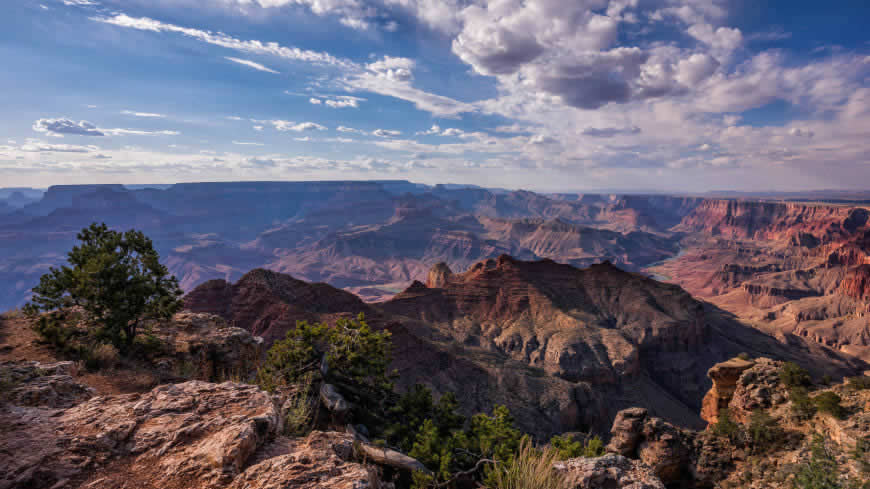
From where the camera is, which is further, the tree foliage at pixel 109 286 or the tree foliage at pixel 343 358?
the tree foliage at pixel 343 358

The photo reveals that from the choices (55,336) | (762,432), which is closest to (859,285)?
(762,432)

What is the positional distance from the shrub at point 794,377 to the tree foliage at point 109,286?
2969cm

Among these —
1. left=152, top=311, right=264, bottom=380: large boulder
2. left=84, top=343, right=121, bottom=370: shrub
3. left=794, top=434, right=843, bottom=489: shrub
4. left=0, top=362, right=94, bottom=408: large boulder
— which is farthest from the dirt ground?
left=794, top=434, right=843, bottom=489: shrub

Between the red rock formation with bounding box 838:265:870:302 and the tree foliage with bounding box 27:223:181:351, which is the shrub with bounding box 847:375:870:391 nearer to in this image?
the tree foliage with bounding box 27:223:181:351

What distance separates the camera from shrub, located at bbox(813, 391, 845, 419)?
14.4m

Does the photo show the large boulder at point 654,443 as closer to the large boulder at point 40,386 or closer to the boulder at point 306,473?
the boulder at point 306,473

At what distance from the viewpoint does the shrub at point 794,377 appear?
1852cm

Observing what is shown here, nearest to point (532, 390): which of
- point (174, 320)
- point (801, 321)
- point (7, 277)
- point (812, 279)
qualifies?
point (174, 320)

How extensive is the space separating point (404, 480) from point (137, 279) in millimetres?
10222

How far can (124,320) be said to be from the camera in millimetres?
10602

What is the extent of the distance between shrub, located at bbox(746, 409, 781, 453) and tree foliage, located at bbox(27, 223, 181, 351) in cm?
2580

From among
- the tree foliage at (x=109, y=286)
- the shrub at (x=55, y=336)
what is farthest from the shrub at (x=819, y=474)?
the shrub at (x=55, y=336)

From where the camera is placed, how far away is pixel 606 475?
22.2ft

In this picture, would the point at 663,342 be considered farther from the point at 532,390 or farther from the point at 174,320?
the point at 174,320
